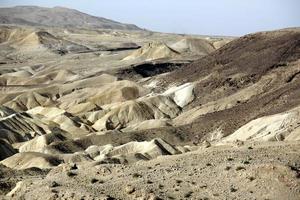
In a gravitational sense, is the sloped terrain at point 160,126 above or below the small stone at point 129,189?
below

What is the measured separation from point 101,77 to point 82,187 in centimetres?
8049

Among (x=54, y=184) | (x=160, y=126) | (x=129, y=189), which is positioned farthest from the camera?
(x=160, y=126)

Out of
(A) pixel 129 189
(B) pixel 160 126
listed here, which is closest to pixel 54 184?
(A) pixel 129 189

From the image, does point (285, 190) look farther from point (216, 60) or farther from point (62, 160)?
point (216, 60)

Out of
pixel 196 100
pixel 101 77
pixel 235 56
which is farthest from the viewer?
pixel 101 77

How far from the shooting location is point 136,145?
1922 inches

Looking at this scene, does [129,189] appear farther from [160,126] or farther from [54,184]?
[160,126]

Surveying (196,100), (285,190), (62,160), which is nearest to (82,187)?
(285,190)

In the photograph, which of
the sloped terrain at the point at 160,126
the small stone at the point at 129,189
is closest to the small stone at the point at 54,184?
the sloped terrain at the point at 160,126

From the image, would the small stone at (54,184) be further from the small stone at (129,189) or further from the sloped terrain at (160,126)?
the small stone at (129,189)

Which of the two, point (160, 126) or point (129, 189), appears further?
point (160, 126)

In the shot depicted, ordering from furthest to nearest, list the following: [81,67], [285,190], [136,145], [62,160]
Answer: [81,67] < [136,145] < [62,160] < [285,190]

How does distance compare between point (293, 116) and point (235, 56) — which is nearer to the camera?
point (293, 116)

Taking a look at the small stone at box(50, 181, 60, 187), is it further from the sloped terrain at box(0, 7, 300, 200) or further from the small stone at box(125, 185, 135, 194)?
the small stone at box(125, 185, 135, 194)
